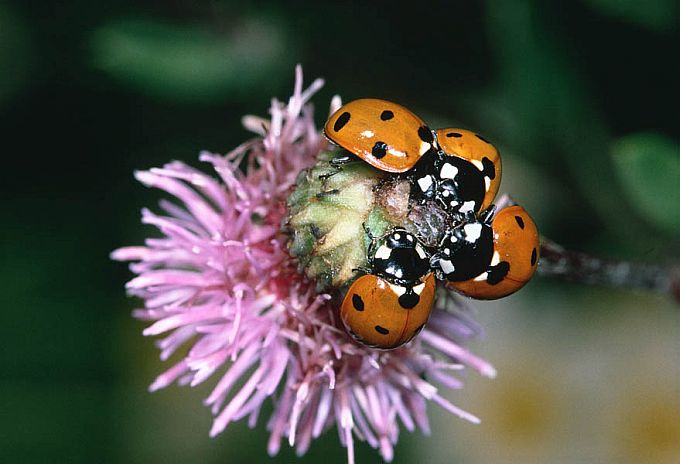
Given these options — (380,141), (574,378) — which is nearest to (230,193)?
(380,141)

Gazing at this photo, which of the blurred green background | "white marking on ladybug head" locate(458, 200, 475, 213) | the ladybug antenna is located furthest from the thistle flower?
the blurred green background

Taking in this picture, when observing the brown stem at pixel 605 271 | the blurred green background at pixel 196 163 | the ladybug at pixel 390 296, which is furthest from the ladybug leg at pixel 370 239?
the blurred green background at pixel 196 163

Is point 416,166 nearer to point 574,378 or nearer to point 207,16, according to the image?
point 207,16

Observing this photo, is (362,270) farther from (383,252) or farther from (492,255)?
(492,255)

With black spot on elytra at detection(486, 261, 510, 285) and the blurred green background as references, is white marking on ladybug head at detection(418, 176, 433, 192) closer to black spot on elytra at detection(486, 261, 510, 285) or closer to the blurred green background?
black spot on elytra at detection(486, 261, 510, 285)

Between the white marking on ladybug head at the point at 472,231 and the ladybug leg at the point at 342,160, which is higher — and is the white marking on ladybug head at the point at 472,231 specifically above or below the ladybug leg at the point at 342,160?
below

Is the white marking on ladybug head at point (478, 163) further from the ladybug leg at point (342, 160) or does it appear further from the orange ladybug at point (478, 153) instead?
the ladybug leg at point (342, 160)
